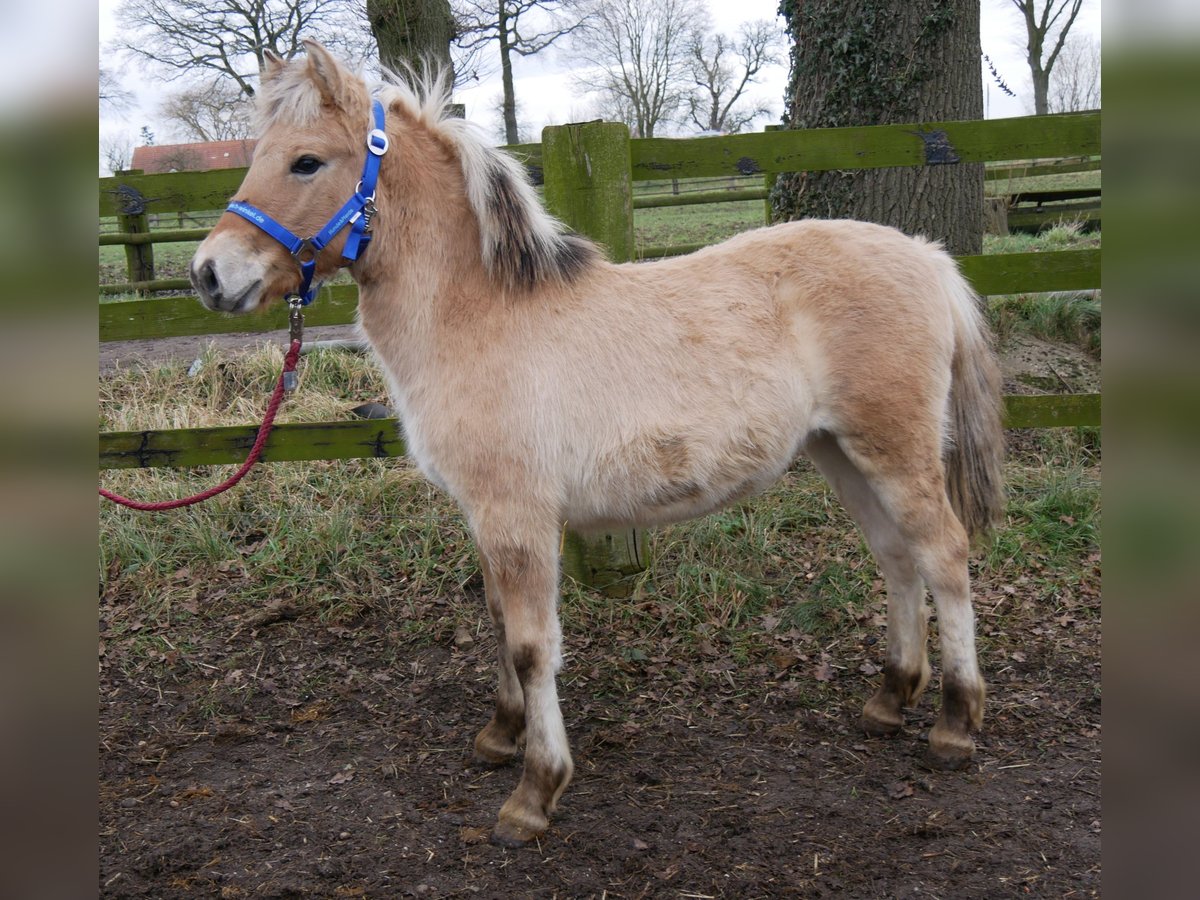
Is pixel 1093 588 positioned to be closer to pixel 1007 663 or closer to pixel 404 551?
pixel 1007 663

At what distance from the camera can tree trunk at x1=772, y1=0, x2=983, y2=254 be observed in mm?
5000

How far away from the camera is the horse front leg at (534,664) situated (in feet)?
9.72

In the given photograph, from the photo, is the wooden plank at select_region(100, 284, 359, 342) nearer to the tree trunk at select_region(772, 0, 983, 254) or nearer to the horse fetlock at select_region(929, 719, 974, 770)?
the tree trunk at select_region(772, 0, 983, 254)

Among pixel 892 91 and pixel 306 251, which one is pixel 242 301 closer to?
pixel 306 251

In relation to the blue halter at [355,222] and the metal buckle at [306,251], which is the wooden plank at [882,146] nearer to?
the blue halter at [355,222]

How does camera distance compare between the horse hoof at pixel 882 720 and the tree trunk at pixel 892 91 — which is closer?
the horse hoof at pixel 882 720

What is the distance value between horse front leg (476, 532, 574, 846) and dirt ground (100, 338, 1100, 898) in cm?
11

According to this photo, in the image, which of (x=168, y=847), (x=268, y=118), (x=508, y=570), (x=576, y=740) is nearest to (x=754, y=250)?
(x=508, y=570)

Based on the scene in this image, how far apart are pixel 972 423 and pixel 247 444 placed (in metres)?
3.27

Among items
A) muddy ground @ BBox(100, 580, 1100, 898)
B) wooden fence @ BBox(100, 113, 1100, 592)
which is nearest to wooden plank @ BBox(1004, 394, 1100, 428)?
wooden fence @ BBox(100, 113, 1100, 592)

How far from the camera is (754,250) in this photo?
3387 mm

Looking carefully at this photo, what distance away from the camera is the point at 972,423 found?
3531 millimetres

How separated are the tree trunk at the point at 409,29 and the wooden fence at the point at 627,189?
8.90 feet

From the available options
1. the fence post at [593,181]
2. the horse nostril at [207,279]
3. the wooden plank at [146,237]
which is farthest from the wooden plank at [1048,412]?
the wooden plank at [146,237]
